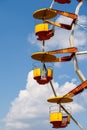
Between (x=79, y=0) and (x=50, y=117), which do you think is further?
(x=79, y=0)

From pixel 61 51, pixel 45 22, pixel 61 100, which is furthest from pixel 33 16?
pixel 61 100

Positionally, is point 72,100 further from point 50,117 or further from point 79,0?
point 79,0

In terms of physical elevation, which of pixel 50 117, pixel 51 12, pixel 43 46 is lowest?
pixel 50 117

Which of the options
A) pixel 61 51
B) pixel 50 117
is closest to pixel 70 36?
pixel 61 51

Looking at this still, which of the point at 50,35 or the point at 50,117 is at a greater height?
the point at 50,35

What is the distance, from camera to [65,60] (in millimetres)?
36969

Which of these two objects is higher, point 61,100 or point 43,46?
point 43,46

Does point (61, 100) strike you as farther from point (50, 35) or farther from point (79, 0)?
point (79, 0)

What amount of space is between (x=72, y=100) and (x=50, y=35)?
4877 mm

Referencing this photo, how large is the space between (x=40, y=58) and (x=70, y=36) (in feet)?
8.78

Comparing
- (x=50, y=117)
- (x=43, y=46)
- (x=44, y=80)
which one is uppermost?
(x=43, y=46)

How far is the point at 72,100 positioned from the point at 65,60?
→ 2876mm

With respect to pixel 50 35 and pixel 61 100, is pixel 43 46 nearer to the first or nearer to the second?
pixel 50 35

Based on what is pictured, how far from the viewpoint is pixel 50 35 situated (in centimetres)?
3712
